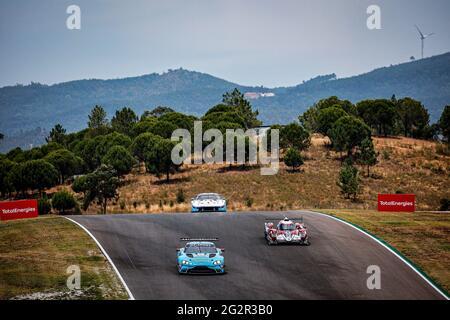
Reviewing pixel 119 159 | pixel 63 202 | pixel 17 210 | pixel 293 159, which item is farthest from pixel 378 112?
pixel 17 210

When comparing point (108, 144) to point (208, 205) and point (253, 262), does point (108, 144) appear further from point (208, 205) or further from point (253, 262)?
point (253, 262)

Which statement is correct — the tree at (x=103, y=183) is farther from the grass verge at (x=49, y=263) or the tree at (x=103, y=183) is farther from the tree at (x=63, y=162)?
the tree at (x=63, y=162)

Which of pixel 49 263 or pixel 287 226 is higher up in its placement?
pixel 287 226

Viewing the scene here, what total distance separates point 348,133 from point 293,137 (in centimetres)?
813

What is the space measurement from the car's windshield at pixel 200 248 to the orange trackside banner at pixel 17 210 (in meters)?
17.8

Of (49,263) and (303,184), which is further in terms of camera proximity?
(303,184)

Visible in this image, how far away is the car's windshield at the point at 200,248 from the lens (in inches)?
997

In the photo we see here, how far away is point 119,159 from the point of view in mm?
83938

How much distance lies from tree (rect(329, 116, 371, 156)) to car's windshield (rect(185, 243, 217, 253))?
6072 cm

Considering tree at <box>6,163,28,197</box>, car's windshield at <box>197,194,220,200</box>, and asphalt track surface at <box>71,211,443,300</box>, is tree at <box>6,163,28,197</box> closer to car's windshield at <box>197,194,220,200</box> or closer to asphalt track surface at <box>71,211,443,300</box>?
car's windshield at <box>197,194,220,200</box>

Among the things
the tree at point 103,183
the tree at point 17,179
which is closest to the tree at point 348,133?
the tree at point 103,183

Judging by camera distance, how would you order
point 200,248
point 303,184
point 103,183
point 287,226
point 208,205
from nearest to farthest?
point 200,248 → point 287,226 → point 208,205 → point 103,183 → point 303,184
